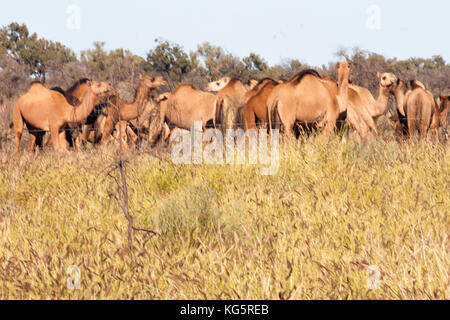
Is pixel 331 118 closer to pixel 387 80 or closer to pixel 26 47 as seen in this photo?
pixel 387 80

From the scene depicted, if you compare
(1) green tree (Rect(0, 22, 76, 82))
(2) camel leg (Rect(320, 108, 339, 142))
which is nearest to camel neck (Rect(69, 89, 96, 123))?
(2) camel leg (Rect(320, 108, 339, 142))

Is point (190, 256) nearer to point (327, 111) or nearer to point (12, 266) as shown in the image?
point (12, 266)

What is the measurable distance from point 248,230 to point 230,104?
7.01 m

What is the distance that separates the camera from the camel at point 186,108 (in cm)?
1266

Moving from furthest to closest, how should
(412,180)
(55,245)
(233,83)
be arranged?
(233,83)
(412,180)
(55,245)

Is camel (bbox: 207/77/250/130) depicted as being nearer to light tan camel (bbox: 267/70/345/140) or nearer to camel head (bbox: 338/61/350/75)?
light tan camel (bbox: 267/70/345/140)

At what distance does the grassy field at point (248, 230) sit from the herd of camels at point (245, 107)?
97.1 inches

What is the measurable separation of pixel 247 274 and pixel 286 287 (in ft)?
1.53

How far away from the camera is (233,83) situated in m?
12.0

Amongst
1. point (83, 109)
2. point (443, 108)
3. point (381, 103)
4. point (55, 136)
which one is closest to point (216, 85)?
point (83, 109)

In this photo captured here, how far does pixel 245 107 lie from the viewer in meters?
10.3

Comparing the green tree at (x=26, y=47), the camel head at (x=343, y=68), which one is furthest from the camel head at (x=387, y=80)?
the green tree at (x=26, y=47)
